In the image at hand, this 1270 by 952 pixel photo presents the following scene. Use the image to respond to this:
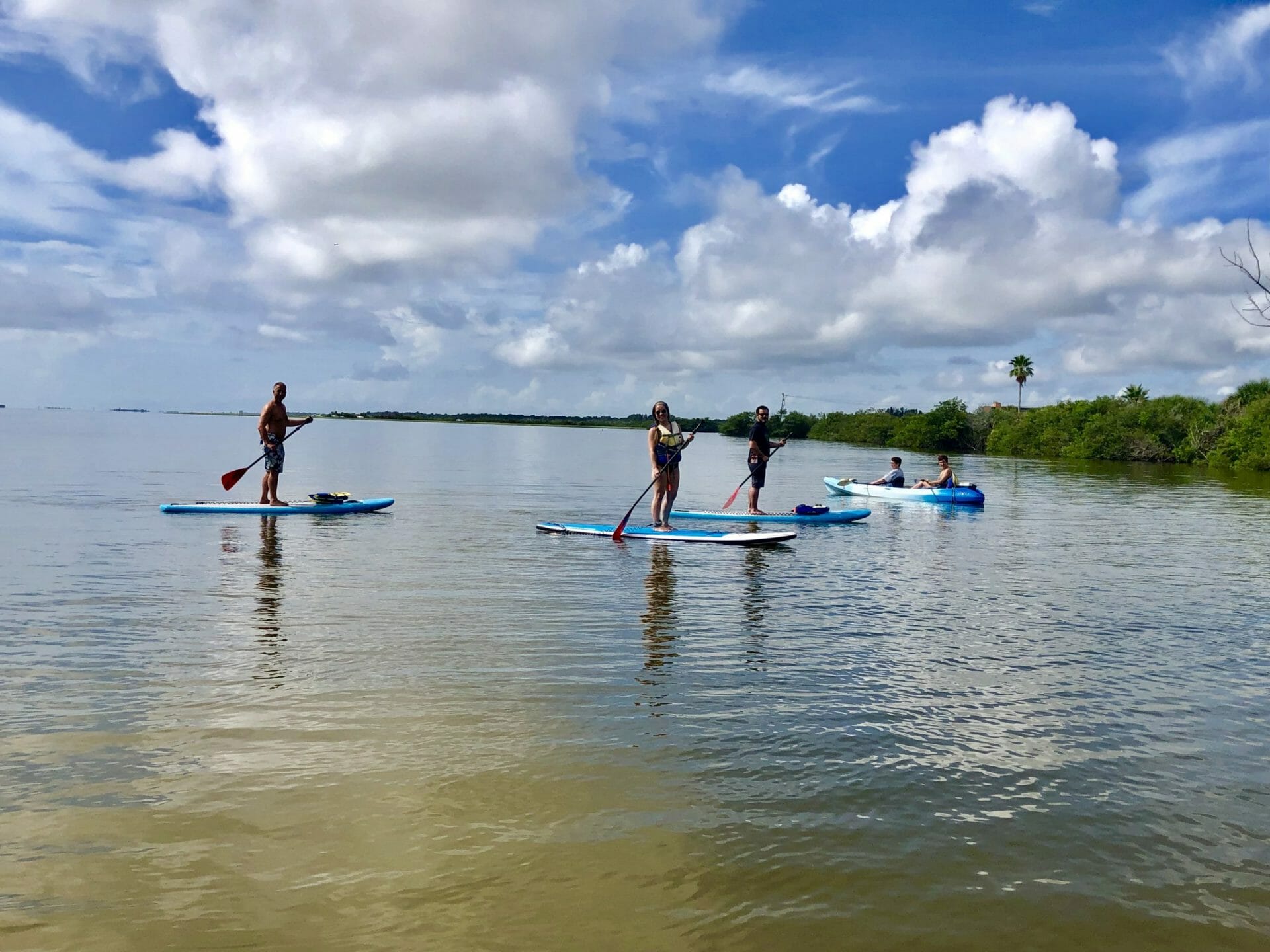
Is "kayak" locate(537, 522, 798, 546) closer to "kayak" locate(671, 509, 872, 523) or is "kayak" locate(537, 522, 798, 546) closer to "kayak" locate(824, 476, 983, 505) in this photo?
"kayak" locate(671, 509, 872, 523)

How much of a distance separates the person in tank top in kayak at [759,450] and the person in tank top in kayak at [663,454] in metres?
2.64

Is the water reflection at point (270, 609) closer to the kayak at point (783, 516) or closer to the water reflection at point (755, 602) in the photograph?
the water reflection at point (755, 602)

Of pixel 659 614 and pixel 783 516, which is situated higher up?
pixel 783 516

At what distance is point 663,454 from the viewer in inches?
697

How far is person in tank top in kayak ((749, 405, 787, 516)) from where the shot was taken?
20297 millimetres

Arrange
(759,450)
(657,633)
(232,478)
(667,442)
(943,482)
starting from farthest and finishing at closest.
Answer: (943,482) → (232,478) → (759,450) → (667,442) → (657,633)

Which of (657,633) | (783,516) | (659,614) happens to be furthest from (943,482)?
(657,633)

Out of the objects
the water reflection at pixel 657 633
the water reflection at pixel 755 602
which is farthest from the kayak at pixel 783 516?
the water reflection at pixel 657 633

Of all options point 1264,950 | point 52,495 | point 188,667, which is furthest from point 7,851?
point 52,495

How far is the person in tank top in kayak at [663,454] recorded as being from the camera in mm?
17328

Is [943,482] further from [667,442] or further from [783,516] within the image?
[667,442]

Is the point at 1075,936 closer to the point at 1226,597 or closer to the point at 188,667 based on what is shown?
the point at 188,667

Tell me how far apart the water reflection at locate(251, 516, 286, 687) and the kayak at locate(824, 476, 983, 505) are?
18.9m

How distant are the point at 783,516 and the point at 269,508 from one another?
459 inches
